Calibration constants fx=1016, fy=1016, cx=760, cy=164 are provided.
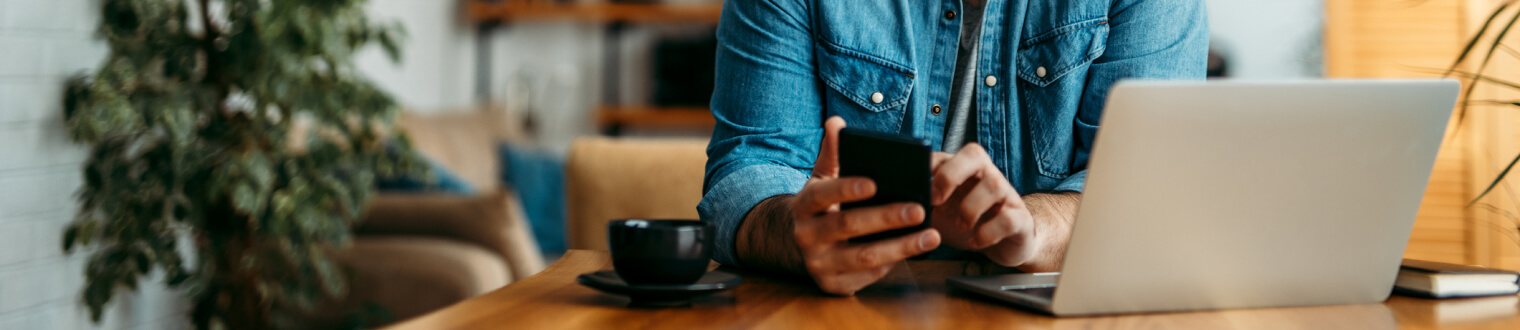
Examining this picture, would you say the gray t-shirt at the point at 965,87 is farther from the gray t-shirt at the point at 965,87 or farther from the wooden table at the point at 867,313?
the wooden table at the point at 867,313

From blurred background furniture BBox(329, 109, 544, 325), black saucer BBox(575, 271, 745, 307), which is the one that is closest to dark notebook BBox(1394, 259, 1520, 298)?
black saucer BBox(575, 271, 745, 307)

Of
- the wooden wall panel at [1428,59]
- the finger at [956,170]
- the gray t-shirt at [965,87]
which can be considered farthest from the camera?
the wooden wall panel at [1428,59]

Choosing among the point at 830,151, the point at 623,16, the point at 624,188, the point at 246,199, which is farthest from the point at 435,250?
the point at 623,16

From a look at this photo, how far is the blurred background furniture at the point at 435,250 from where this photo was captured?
2.21m

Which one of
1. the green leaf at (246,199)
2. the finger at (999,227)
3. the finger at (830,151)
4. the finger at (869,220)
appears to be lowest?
the green leaf at (246,199)

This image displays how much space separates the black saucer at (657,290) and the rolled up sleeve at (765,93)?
1.00ft

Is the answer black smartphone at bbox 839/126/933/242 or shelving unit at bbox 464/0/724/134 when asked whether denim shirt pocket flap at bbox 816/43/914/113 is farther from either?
shelving unit at bbox 464/0/724/134

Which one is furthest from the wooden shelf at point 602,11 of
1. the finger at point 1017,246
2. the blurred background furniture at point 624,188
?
the finger at point 1017,246

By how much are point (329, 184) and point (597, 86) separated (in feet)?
8.14

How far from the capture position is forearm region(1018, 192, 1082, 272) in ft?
2.61

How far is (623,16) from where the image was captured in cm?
423

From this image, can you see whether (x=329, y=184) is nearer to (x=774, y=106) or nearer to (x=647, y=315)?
(x=774, y=106)

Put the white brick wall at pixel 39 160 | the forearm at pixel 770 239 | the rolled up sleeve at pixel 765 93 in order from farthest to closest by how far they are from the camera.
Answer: the white brick wall at pixel 39 160, the rolled up sleeve at pixel 765 93, the forearm at pixel 770 239

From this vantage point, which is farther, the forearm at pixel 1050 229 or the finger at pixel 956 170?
the forearm at pixel 1050 229
